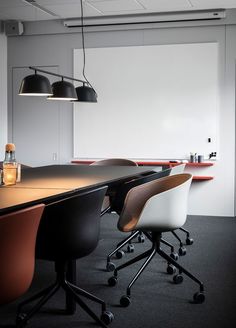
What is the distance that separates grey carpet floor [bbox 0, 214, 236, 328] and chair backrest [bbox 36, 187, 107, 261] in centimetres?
59

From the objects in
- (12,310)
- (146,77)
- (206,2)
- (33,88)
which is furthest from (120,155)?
(12,310)

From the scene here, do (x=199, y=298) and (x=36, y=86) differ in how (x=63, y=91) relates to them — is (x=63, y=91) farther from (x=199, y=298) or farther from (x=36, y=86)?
(x=199, y=298)

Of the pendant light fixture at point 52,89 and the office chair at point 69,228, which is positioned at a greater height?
the pendant light fixture at point 52,89

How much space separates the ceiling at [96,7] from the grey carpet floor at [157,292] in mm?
3086

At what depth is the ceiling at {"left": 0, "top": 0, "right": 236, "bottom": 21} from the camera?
613cm

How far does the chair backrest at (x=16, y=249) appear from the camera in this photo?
1.93 m

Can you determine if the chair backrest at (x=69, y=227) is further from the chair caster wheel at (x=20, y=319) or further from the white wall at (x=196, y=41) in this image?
the white wall at (x=196, y=41)

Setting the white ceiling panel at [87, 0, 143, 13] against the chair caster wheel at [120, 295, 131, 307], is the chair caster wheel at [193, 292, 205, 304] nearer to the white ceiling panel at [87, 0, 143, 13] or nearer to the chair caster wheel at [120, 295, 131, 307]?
the chair caster wheel at [120, 295, 131, 307]

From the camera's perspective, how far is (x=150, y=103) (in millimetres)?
6945

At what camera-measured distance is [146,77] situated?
6941mm

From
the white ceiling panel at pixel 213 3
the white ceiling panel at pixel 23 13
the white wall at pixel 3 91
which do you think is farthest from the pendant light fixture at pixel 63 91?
the white wall at pixel 3 91

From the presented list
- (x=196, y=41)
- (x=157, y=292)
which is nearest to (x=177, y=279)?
(x=157, y=292)

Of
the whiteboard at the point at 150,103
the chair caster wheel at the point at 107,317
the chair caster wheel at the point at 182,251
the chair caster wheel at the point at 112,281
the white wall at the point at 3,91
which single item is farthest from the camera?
the white wall at the point at 3,91

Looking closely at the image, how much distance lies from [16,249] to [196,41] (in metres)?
5.38
